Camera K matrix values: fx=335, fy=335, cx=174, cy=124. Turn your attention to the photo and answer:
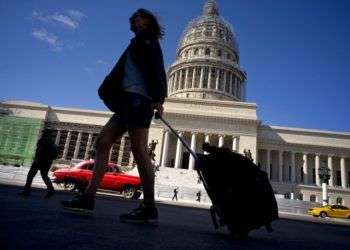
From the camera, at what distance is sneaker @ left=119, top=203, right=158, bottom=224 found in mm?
3209

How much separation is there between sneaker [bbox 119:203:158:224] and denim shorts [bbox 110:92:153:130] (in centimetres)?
82

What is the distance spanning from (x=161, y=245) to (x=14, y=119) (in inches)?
2336

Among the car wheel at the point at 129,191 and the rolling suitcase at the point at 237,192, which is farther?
the car wheel at the point at 129,191

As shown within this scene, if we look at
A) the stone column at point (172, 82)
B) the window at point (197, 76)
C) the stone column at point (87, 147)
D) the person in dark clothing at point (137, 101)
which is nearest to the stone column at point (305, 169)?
the window at point (197, 76)

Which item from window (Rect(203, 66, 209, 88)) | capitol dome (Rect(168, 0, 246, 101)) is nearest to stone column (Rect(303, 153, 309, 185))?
capitol dome (Rect(168, 0, 246, 101))

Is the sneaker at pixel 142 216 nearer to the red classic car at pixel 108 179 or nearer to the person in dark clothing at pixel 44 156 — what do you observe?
the person in dark clothing at pixel 44 156

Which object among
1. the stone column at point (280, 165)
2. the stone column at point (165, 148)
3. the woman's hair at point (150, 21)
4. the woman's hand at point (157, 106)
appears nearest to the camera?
the woman's hand at point (157, 106)

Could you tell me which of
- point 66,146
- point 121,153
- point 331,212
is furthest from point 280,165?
point 66,146

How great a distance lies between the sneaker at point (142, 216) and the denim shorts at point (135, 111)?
82 cm

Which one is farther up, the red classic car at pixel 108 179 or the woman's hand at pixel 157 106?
the woman's hand at pixel 157 106

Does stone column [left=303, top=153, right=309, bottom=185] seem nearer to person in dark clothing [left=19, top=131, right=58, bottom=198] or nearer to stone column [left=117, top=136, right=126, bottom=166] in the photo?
stone column [left=117, top=136, right=126, bottom=166]

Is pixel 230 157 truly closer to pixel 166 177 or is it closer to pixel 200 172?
pixel 200 172

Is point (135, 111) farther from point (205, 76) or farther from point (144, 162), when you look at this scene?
point (205, 76)

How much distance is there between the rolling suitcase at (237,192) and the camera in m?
2.81
